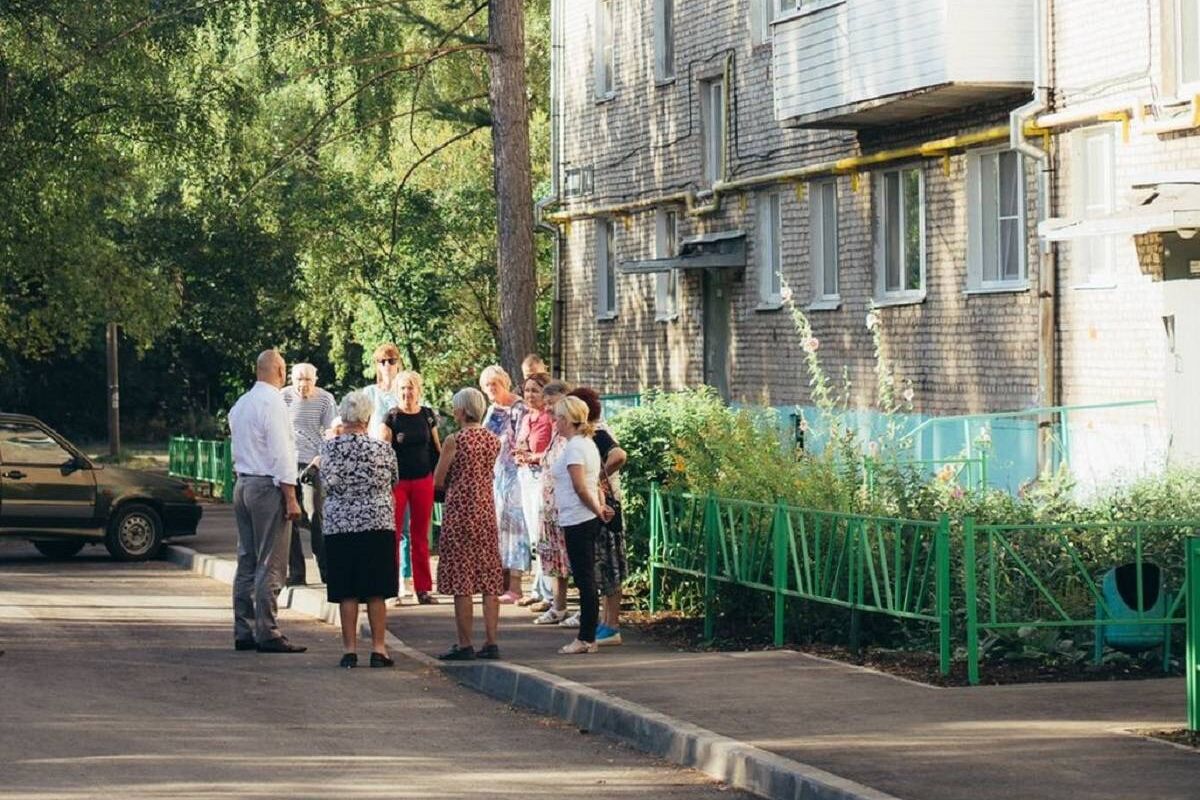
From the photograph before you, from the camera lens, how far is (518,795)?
928 centimetres

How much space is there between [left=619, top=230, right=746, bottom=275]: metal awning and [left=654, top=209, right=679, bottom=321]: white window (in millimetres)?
1595

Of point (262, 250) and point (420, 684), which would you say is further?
point (262, 250)

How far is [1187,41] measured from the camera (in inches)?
742

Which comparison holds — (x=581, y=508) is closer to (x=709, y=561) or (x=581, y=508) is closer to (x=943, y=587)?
(x=709, y=561)

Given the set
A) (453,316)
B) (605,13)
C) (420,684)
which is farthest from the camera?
(453,316)

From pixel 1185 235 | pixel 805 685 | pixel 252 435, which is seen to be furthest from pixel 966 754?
pixel 1185 235

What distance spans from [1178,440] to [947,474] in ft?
17.1

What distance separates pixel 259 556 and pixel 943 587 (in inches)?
198

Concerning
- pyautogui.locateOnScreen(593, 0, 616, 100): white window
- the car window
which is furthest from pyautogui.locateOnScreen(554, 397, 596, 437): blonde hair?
pyautogui.locateOnScreen(593, 0, 616, 100): white window

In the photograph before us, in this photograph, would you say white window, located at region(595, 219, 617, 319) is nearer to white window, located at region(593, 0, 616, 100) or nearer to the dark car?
white window, located at region(593, 0, 616, 100)

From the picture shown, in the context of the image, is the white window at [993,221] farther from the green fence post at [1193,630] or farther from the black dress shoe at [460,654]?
the green fence post at [1193,630]

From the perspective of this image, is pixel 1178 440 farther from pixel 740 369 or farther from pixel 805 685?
pixel 740 369

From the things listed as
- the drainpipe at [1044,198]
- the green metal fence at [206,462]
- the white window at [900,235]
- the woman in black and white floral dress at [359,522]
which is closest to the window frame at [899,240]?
the white window at [900,235]

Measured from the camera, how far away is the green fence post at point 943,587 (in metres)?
12.0
